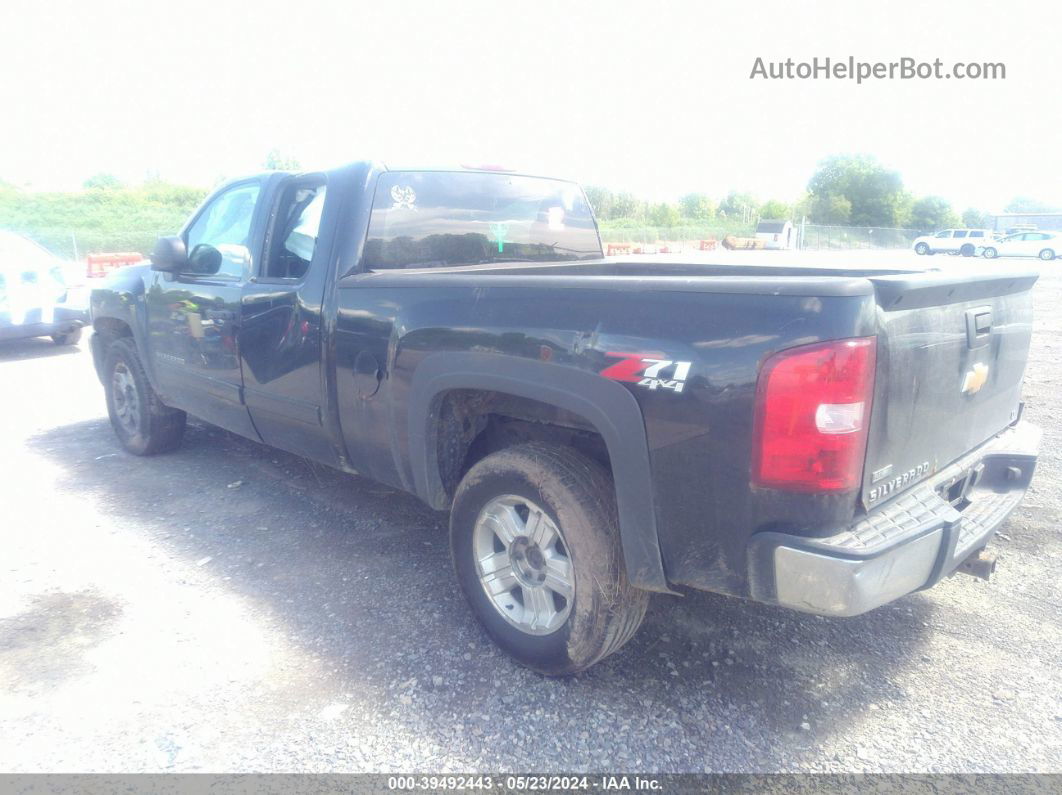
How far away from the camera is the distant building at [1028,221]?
64375mm

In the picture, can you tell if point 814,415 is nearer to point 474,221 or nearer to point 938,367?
point 938,367

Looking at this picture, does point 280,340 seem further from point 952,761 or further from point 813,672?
point 952,761

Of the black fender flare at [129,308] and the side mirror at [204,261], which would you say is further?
the black fender flare at [129,308]

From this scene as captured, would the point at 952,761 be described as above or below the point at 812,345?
below

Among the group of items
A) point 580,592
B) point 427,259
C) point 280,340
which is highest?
point 427,259

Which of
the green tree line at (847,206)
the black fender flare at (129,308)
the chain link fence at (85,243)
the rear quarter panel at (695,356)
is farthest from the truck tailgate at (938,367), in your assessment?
the green tree line at (847,206)

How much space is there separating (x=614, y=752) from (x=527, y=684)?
0.48 metres

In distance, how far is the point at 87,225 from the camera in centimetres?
3916

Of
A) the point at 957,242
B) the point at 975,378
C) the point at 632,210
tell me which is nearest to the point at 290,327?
the point at 975,378

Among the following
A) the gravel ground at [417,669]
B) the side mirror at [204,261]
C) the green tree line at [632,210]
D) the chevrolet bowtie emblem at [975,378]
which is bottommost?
the gravel ground at [417,669]

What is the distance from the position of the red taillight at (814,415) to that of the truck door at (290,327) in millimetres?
2244

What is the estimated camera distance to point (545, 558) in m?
2.88

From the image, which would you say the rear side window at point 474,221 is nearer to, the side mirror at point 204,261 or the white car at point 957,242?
the side mirror at point 204,261

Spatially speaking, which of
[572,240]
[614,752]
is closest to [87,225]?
[572,240]
